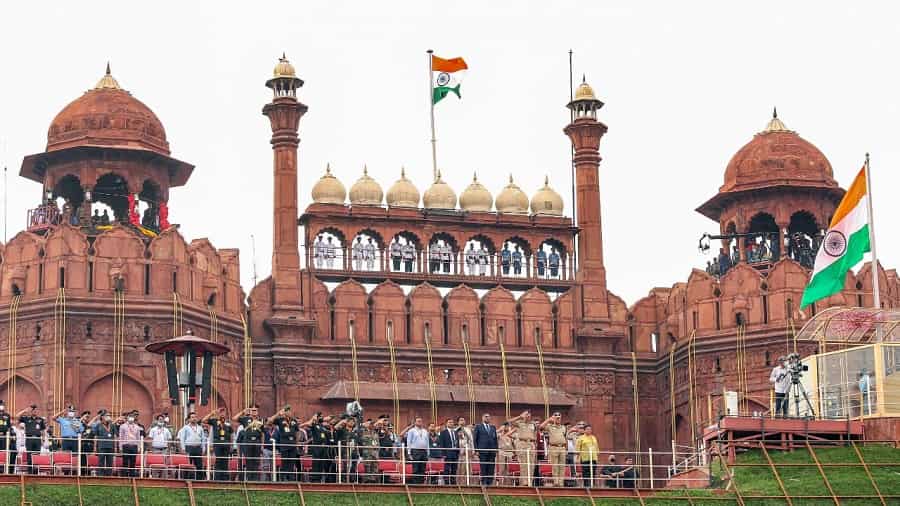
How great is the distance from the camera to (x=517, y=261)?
62.9 meters

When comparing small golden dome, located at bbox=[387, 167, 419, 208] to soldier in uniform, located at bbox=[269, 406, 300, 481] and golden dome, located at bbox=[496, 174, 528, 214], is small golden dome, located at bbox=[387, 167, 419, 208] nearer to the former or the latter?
golden dome, located at bbox=[496, 174, 528, 214]

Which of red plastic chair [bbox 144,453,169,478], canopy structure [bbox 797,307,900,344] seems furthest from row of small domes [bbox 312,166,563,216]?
red plastic chair [bbox 144,453,169,478]

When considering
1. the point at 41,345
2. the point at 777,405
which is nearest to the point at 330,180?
the point at 41,345

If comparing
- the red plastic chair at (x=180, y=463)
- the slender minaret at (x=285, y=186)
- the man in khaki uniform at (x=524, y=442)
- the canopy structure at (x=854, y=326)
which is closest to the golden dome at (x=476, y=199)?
the slender minaret at (x=285, y=186)

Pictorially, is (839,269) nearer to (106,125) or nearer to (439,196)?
(439,196)

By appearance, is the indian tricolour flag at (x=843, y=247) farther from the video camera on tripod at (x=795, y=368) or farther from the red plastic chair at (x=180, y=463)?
the red plastic chair at (x=180, y=463)

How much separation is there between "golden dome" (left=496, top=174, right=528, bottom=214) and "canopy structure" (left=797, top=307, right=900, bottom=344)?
1254 centimetres

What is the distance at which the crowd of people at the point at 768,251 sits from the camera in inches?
2499

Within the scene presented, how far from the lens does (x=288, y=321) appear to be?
5934 cm

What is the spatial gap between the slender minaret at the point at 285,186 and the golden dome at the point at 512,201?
6188 mm

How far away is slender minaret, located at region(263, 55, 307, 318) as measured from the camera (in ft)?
197

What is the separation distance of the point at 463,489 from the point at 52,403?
13.9 meters

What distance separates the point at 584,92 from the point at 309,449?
22060 millimetres

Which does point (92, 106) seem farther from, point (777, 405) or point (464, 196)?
point (777, 405)
